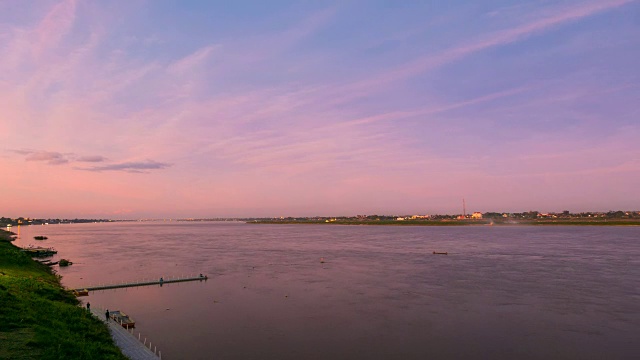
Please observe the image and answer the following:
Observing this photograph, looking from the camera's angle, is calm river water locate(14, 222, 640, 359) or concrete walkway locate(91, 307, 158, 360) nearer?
concrete walkway locate(91, 307, 158, 360)

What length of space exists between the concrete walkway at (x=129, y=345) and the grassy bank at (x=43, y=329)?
79 cm

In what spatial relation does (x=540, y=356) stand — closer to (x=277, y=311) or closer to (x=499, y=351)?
(x=499, y=351)

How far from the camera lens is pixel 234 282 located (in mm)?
63438

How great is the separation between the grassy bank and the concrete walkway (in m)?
0.79

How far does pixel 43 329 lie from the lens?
88.9ft

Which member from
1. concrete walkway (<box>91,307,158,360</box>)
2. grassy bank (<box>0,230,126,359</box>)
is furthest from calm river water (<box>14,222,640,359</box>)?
grassy bank (<box>0,230,126,359</box>)

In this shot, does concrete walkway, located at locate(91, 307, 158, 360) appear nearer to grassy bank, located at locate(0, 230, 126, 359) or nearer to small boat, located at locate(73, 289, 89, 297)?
grassy bank, located at locate(0, 230, 126, 359)

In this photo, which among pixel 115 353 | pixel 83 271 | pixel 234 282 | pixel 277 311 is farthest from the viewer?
pixel 83 271

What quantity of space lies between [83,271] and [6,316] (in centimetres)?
5277

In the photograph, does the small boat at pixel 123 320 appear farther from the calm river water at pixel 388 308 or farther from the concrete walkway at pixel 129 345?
the concrete walkway at pixel 129 345

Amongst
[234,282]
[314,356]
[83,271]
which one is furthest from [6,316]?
[83,271]

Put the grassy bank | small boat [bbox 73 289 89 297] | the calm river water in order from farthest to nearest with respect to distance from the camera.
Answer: small boat [bbox 73 289 89 297] < the calm river water < the grassy bank

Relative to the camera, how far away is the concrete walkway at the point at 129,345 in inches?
1137

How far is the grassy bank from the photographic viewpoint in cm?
2359
